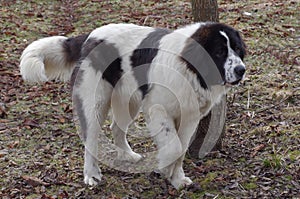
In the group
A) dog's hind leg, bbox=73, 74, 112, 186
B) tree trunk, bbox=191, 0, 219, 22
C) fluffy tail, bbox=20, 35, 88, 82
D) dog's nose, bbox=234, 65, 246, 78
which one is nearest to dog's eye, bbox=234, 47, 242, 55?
dog's nose, bbox=234, 65, 246, 78

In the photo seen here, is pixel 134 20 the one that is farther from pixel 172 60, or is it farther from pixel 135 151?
pixel 172 60

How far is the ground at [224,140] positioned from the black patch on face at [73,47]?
1086 millimetres

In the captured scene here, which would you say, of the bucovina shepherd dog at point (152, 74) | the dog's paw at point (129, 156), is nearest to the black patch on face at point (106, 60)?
the bucovina shepherd dog at point (152, 74)

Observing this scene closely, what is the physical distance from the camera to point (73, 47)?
191 inches

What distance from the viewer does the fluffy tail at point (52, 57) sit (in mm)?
4656

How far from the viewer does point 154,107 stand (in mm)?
4402

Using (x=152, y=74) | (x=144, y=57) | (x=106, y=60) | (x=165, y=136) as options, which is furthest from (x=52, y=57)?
(x=165, y=136)

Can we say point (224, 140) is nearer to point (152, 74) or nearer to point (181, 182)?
point (181, 182)

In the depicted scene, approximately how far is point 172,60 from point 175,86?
24 centimetres

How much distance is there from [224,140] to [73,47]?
1900 millimetres

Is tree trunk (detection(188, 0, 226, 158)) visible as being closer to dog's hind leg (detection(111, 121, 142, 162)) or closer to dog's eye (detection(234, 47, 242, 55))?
dog's hind leg (detection(111, 121, 142, 162))

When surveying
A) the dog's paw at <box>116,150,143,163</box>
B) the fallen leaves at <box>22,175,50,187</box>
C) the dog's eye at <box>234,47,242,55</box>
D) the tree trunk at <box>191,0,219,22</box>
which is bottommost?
the dog's paw at <box>116,150,143,163</box>

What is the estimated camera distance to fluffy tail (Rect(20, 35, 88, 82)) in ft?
15.3

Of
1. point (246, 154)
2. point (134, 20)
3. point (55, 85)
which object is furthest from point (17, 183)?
point (134, 20)
